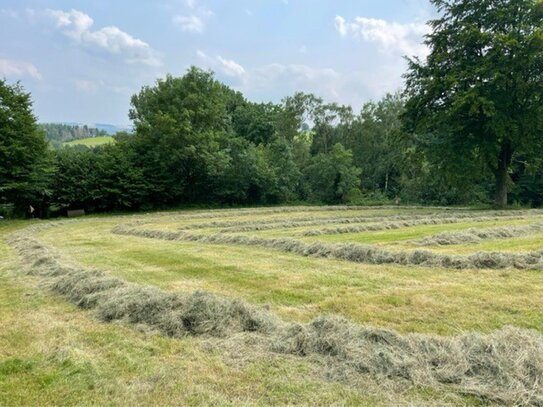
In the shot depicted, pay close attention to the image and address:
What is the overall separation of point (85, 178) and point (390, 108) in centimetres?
2947

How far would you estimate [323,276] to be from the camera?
7.48 m

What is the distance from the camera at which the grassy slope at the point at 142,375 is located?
3252 mm

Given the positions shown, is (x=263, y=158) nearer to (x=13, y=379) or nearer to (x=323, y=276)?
(x=323, y=276)

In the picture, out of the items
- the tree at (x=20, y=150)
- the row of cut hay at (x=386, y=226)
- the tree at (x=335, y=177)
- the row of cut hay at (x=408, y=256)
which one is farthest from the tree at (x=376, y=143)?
the row of cut hay at (x=408, y=256)

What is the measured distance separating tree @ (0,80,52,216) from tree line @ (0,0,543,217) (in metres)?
0.07

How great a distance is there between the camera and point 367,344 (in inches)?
157

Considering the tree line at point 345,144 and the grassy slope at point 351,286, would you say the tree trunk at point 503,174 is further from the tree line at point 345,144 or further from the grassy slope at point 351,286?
the grassy slope at point 351,286

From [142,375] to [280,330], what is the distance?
1.48 meters

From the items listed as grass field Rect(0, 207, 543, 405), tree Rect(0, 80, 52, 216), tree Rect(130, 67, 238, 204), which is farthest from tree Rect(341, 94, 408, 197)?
grass field Rect(0, 207, 543, 405)

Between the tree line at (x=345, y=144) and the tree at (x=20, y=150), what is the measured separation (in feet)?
0.22

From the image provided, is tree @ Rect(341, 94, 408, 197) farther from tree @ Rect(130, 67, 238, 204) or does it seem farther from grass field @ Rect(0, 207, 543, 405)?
grass field @ Rect(0, 207, 543, 405)

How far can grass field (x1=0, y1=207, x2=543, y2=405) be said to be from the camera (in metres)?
3.35

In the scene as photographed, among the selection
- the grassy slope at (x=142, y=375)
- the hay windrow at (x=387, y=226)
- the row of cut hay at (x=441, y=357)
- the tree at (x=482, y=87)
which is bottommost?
the hay windrow at (x=387, y=226)

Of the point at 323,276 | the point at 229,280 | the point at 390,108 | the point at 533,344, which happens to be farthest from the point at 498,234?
the point at 390,108
